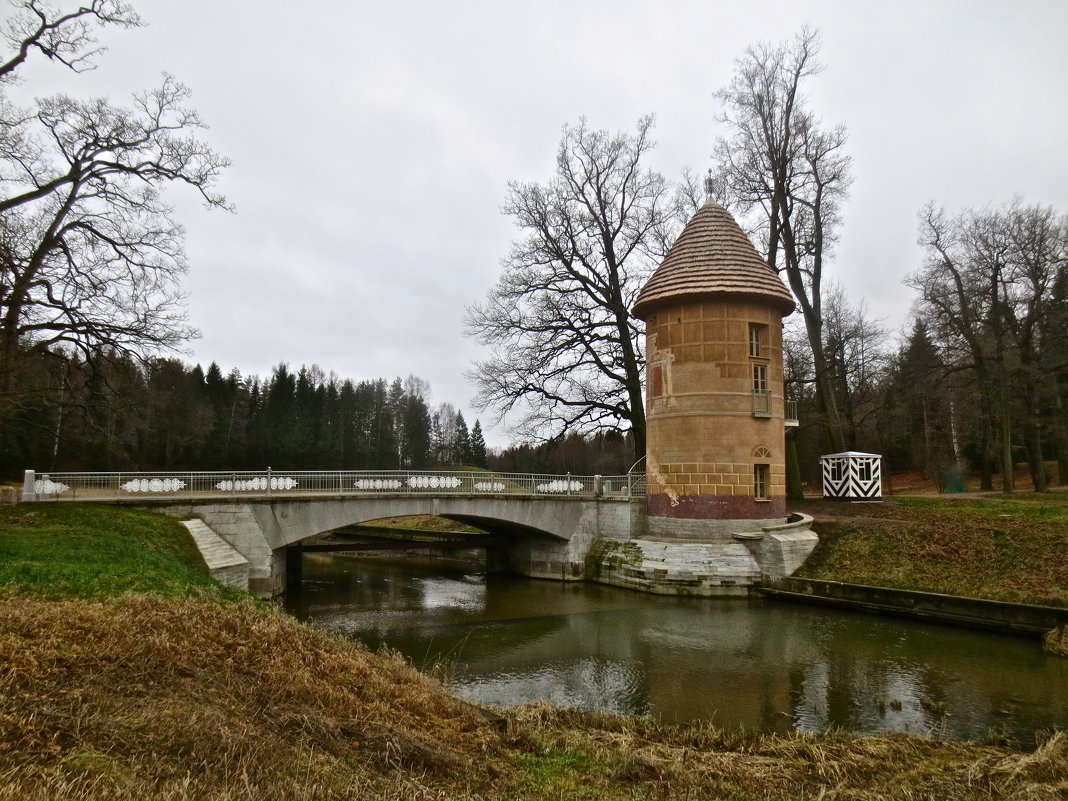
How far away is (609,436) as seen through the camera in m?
25.5

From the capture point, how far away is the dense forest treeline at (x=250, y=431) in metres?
34.2

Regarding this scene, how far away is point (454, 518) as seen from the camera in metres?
21.4

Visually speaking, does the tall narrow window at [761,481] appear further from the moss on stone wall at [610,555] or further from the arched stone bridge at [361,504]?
the moss on stone wall at [610,555]

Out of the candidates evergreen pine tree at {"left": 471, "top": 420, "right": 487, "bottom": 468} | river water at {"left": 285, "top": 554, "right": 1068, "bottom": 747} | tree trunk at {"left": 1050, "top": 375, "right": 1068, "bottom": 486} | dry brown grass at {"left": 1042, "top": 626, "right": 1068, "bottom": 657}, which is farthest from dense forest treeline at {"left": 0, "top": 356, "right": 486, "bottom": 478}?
tree trunk at {"left": 1050, "top": 375, "right": 1068, "bottom": 486}

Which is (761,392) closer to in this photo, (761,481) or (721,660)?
(761,481)

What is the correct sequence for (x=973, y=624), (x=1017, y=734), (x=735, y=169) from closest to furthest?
(x=1017, y=734)
(x=973, y=624)
(x=735, y=169)

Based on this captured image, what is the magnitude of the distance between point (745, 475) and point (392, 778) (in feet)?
54.6

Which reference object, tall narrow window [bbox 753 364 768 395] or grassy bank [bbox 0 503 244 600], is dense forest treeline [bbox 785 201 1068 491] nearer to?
tall narrow window [bbox 753 364 768 395]

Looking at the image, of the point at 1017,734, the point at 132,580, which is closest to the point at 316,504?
the point at 132,580

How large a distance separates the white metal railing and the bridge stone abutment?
10.3 inches

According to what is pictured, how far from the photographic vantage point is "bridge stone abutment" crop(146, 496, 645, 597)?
16453 mm

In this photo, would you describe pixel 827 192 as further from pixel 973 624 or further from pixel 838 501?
pixel 973 624

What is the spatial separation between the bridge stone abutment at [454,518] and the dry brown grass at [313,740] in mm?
8556

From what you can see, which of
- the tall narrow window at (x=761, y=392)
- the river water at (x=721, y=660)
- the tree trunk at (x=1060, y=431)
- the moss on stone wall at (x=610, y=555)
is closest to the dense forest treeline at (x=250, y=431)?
the river water at (x=721, y=660)
